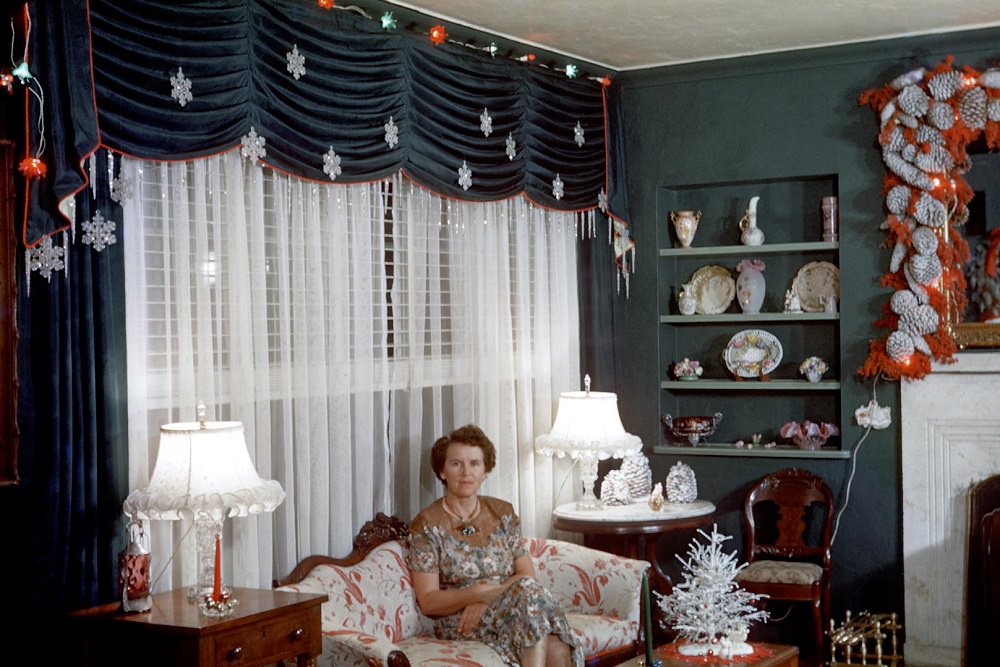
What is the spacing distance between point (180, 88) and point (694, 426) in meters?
3.13

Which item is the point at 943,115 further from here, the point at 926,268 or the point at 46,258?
the point at 46,258

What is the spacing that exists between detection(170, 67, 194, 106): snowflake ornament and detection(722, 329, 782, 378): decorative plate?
10.4 ft

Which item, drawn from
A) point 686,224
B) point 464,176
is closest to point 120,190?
point 464,176

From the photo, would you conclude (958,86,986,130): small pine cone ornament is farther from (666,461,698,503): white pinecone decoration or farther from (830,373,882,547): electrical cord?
(666,461,698,503): white pinecone decoration

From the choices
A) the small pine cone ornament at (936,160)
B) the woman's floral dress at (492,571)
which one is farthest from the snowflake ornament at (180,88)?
the small pine cone ornament at (936,160)

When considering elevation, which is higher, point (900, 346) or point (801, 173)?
point (801, 173)

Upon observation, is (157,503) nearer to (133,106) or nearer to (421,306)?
(133,106)

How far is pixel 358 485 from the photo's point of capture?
460 centimetres

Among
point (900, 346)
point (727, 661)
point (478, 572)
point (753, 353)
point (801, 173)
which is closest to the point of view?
point (727, 661)

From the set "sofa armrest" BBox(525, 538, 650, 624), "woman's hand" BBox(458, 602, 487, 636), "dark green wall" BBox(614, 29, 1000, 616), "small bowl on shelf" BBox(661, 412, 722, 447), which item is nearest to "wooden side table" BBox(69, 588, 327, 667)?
"woman's hand" BBox(458, 602, 487, 636)

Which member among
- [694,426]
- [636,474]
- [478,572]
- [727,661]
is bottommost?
[727,661]

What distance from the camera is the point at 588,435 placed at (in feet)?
17.6

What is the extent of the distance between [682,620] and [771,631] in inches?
80.8

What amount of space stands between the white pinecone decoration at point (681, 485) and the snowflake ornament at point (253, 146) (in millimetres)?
2566
